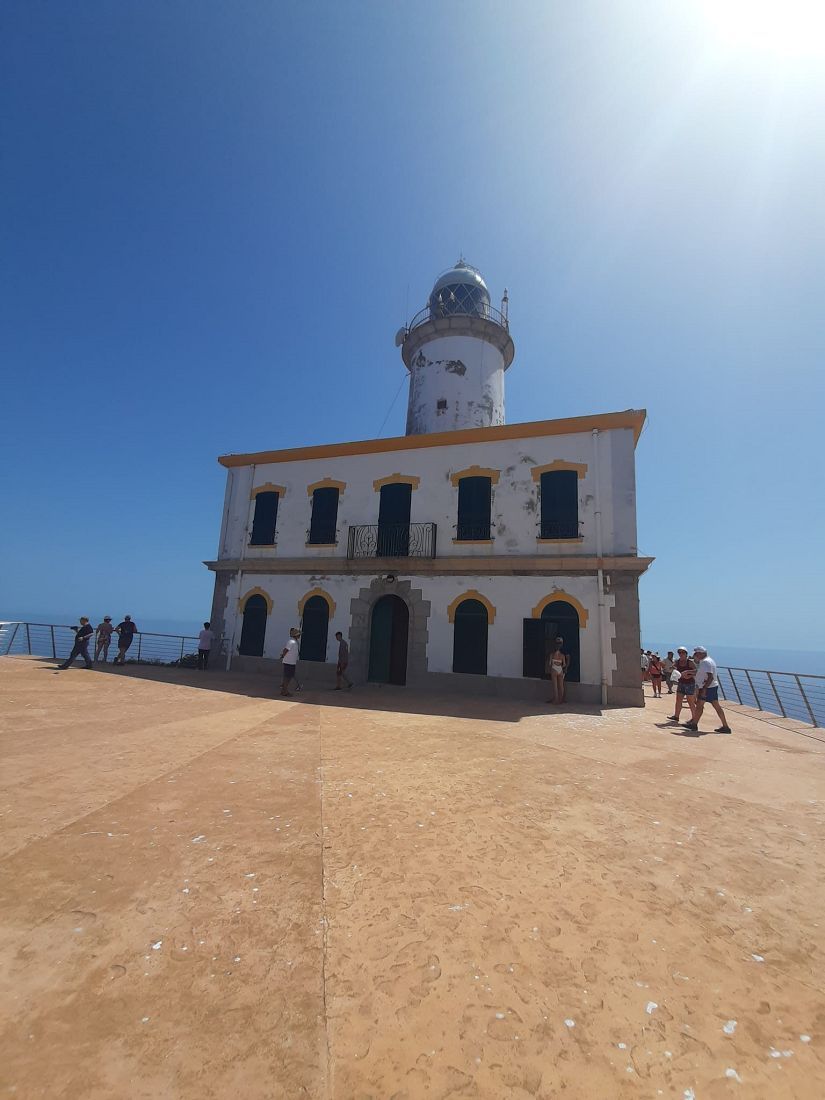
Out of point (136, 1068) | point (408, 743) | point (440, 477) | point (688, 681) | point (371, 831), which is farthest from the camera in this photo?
point (440, 477)

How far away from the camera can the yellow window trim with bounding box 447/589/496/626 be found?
12430 mm

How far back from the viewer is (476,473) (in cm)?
1350

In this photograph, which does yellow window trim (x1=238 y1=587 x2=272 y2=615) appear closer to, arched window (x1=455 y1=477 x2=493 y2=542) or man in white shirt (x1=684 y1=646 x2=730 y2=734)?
arched window (x1=455 y1=477 x2=493 y2=542)

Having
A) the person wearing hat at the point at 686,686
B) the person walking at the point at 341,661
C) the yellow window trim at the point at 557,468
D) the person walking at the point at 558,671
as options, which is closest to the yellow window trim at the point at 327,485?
the person walking at the point at 341,661

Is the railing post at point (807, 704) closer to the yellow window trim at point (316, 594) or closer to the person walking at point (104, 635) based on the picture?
the yellow window trim at point (316, 594)

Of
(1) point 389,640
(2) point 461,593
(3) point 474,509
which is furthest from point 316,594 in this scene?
(3) point 474,509

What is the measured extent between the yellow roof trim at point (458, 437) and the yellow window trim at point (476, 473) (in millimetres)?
837

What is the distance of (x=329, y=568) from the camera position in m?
14.5

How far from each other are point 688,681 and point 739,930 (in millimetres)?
7406

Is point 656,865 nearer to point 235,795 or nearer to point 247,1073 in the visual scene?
point 247,1073

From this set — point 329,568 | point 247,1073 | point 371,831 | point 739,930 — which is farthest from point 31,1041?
point 329,568

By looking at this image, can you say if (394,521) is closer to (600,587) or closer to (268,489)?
(268,489)

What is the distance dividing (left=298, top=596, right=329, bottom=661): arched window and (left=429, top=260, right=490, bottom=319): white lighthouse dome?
488 inches

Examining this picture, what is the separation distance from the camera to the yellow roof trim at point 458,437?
1235 centimetres
